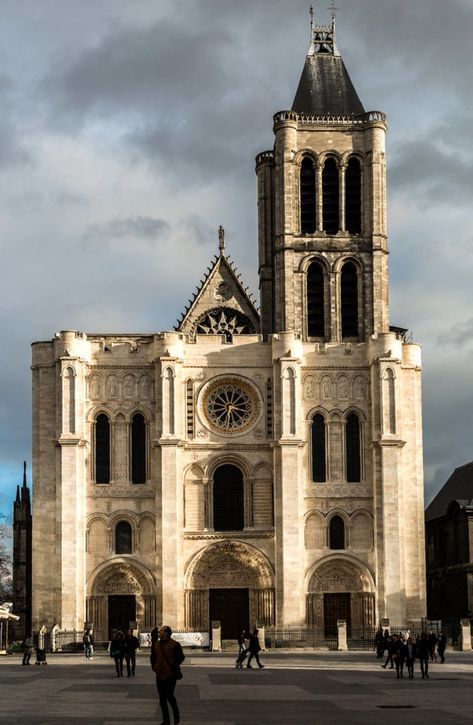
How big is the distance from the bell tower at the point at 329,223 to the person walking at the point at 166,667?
49.0 metres

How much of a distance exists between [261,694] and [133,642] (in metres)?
11.0

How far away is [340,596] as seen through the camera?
67.7 m

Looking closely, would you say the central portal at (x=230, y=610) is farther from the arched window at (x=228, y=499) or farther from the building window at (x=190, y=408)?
the building window at (x=190, y=408)

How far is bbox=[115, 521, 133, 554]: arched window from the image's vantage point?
222 feet

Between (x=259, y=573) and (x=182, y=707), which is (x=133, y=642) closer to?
(x=182, y=707)

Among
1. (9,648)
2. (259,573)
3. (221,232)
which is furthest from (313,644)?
(221,232)

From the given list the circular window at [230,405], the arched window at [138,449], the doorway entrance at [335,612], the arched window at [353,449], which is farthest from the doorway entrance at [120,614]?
the arched window at [353,449]

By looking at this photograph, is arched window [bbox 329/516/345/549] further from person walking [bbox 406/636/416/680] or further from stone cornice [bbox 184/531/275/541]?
person walking [bbox 406/636/416/680]

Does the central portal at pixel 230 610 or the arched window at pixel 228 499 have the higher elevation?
the arched window at pixel 228 499

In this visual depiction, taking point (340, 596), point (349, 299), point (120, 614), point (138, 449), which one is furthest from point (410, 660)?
point (349, 299)

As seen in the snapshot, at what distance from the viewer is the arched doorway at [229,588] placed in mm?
67312

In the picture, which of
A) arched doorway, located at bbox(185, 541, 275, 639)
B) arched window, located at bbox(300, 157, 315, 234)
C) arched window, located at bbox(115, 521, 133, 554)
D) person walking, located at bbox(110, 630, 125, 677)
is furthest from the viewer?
arched window, located at bbox(300, 157, 315, 234)

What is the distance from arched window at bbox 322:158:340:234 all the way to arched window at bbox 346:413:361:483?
1041 centimetres

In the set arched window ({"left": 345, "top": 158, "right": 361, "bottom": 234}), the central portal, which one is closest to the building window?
the central portal
